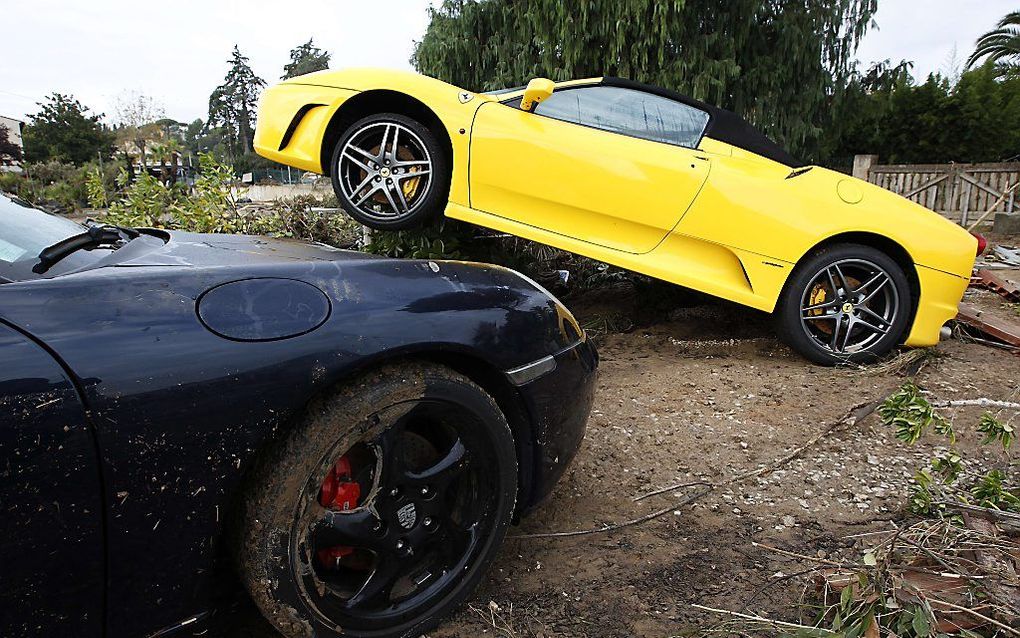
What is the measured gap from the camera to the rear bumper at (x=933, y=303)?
375 cm

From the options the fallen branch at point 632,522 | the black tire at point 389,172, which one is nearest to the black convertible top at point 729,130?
the black tire at point 389,172

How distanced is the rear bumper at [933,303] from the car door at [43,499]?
13.5 ft

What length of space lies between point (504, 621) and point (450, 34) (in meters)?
9.56

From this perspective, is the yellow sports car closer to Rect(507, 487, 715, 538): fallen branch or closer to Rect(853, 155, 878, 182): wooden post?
Rect(507, 487, 715, 538): fallen branch

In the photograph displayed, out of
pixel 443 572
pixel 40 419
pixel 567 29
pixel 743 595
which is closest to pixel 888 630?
pixel 743 595

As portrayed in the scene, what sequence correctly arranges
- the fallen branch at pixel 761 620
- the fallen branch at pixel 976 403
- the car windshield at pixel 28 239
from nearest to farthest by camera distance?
the car windshield at pixel 28 239 → the fallen branch at pixel 761 620 → the fallen branch at pixel 976 403

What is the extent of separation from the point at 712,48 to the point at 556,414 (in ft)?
26.0

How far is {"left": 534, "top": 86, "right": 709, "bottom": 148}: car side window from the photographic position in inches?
149

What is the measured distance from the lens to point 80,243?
1.56 metres

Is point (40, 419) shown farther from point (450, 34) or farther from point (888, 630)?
point (450, 34)

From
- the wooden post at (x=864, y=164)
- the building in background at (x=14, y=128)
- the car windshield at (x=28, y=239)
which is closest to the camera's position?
the car windshield at (x=28, y=239)

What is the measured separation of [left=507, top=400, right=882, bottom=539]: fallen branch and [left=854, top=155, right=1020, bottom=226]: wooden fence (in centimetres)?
1003

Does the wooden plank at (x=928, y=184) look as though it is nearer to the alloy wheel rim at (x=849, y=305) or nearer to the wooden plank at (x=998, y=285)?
the wooden plank at (x=998, y=285)

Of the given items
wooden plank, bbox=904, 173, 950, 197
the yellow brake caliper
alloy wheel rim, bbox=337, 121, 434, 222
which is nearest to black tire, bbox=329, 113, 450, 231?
alloy wheel rim, bbox=337, 121, 434, 222
